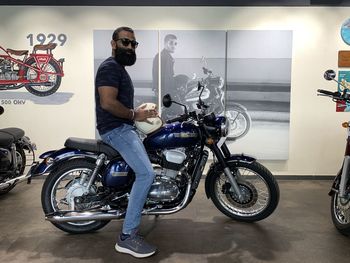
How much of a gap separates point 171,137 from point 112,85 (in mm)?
656

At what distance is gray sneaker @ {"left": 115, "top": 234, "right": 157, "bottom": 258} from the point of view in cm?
Answer: 291

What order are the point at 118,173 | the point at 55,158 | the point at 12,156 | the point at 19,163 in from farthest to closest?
the point at 19,163 < the point at 12,156 < the point at 55,158 < the point at 118,173

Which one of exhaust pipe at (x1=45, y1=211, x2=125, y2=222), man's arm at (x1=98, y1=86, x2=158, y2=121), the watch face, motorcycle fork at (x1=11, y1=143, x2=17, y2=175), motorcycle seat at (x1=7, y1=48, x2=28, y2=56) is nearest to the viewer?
man's arm at (x1=98, y1=86, x2=158, y2=121)

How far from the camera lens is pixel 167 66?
500 cm

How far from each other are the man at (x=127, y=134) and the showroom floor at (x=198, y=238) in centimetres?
13

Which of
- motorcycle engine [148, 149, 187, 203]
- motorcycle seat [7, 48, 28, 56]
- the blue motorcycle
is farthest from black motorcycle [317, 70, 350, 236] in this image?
motorcycle seat [7, 48, 28, 56]

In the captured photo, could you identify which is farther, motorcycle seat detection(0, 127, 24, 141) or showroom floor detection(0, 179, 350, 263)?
motorcycle seat detection(0, 127, 24, 141)

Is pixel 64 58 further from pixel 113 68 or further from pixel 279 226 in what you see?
pixel 279 226

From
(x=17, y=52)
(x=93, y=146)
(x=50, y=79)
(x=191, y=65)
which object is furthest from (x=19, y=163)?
(x=191, y=65)

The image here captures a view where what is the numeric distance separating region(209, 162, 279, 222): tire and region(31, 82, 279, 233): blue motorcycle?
0.37 ft

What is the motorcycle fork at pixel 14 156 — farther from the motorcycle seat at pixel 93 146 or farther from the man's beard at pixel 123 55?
the man's beard at pixel 123 55

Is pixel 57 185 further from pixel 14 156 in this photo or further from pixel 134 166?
pixel 14 156

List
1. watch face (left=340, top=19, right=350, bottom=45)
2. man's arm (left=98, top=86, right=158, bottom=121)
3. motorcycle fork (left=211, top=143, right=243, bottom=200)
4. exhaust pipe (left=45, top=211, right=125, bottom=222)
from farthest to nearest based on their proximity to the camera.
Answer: watch face (left=340, top=19, right=350, bottom=45) → motorcycle fork (left=211, top=143, right=243, bottom=200) → exhaust pipe (left=45, top=211, right=125, bottom=222) → man's arm (left=98, top=86, right=158, bottom=121)

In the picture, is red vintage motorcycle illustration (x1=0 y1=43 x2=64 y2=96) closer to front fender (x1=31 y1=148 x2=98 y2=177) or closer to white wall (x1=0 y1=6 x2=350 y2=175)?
white wall (x1=0 y1=6 x2=350 y2=175)
